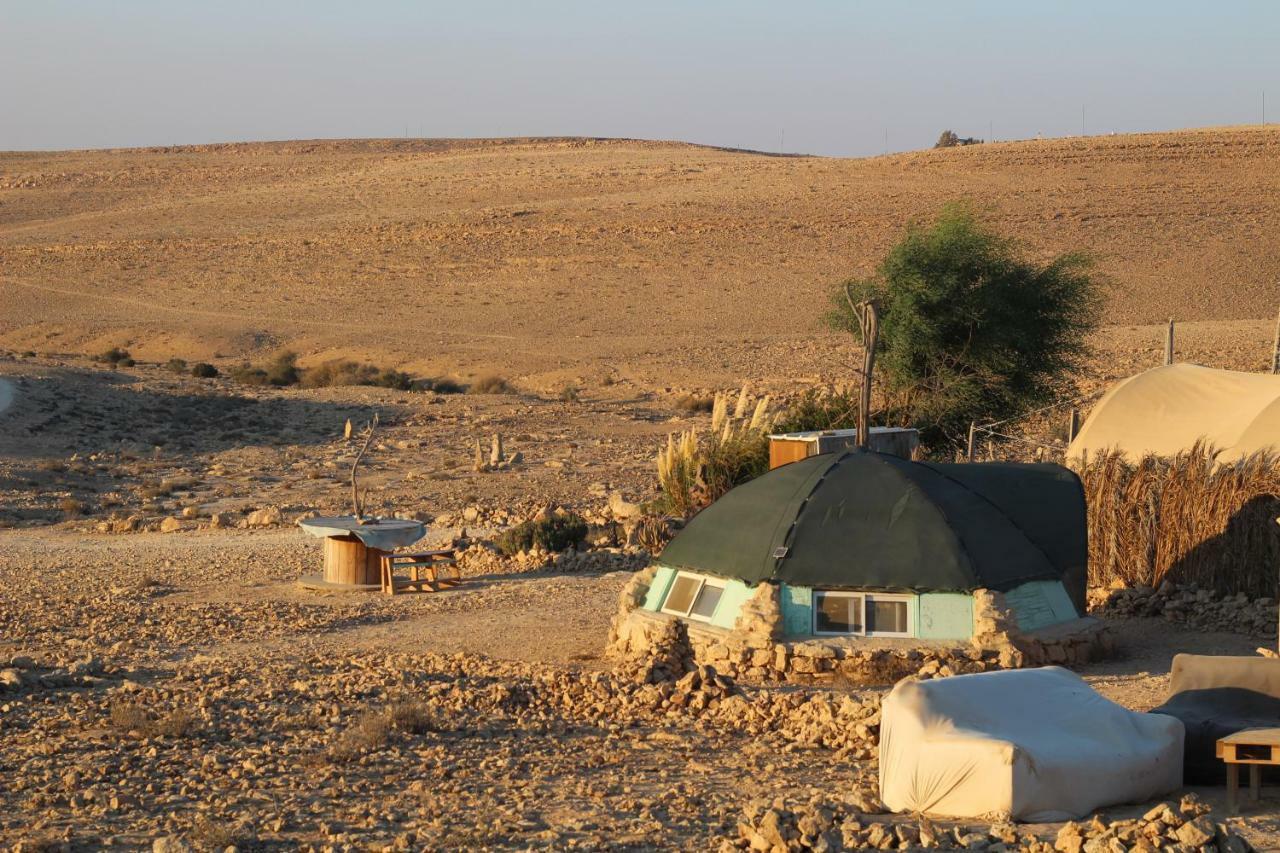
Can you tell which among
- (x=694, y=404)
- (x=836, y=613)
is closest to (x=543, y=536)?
(x=836, y=613)

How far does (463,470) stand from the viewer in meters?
28.8

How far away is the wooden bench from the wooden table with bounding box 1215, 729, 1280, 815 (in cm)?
1056

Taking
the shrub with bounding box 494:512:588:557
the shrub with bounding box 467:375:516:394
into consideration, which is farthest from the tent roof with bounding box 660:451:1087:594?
the shrub with bounding box 467:375:516:394

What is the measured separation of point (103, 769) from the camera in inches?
401

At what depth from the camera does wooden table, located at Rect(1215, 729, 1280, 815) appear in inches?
348

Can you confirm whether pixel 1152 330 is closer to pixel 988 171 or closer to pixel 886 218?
pixel 886 218

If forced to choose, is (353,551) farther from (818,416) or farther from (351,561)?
(818,416)

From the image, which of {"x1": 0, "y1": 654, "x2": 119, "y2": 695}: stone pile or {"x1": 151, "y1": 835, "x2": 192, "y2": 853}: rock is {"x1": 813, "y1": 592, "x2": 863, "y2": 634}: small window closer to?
{"x1": 0, "y1": 654, "x2": 119, "y2": 695}: stone pile

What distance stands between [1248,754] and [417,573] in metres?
11.2

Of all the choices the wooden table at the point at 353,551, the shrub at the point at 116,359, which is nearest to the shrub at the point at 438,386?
the shrub at the point at 116,359

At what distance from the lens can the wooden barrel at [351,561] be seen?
59.5 feet

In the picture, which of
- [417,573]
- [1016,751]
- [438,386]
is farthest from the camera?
[438,386]

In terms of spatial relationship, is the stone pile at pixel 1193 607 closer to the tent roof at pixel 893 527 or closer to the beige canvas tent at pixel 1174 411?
the tent roof at pixel 893 527

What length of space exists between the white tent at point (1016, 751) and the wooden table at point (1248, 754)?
0.37 meters
